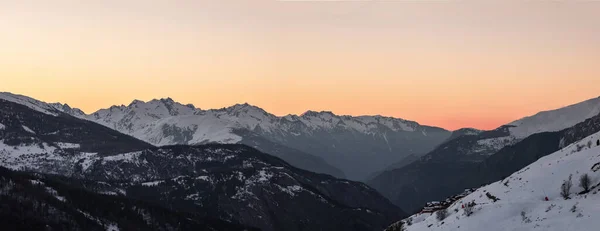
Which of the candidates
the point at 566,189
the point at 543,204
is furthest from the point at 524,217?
the point at 566,189

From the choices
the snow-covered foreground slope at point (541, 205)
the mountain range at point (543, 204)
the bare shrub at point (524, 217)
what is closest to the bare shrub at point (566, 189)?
the mountain range at point (543, 204)

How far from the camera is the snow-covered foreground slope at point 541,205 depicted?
188ft

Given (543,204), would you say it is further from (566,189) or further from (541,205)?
(566,189)

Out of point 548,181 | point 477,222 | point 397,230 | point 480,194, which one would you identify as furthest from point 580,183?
point 397,230

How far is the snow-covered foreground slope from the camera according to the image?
57.2m

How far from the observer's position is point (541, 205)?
64750 millimetres

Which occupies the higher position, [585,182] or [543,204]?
[585,182]

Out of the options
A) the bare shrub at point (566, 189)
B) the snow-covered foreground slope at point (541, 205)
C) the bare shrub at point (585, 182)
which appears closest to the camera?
the snow-covered foreground slope at point (541, 205)

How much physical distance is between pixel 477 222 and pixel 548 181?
59.1 feet

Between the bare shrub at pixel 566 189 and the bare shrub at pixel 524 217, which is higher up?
the bare shrub at pixel 566 189

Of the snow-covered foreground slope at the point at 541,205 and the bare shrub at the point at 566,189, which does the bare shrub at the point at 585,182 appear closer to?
the snow-covered foreground slope at the point at 541,205

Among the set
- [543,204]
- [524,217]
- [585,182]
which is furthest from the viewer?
[585,182]

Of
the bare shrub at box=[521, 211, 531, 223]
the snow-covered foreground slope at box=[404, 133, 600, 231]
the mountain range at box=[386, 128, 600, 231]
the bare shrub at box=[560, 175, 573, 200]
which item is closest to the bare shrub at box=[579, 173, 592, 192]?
the mountain range at box=[386, 128, 600, 231]

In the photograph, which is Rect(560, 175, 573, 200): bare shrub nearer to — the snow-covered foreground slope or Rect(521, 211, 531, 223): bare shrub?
the snow-covered foreground slope
